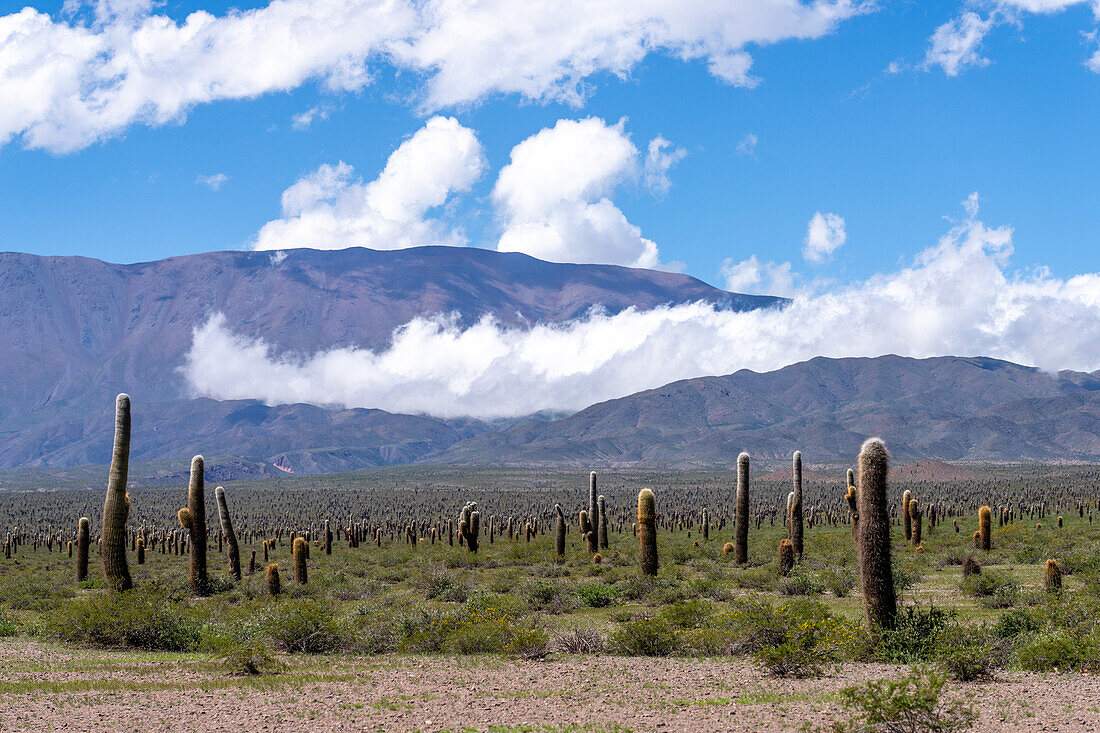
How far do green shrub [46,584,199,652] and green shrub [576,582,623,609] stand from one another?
10178mm

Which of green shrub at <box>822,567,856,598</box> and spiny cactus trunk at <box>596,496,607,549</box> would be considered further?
spiny cactus trunk at <box>596,496,607,549</box>

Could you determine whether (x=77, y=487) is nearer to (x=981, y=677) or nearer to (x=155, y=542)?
(x=155, y=542)

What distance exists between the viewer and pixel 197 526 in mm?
26531

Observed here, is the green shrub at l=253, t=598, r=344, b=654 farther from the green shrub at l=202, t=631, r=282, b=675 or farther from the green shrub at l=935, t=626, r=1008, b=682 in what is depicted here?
the green shrub at l=935, t=626, r=1008, b=682

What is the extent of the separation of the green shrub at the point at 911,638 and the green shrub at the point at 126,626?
13237 millimetres

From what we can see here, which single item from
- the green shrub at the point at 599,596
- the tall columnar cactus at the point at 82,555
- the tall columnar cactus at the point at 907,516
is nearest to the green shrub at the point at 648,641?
the green shrub at the point at 599,596

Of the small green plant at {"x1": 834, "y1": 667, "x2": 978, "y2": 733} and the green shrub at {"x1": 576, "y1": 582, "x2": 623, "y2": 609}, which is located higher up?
the small green plant at {"x1": 834, "y1": 667, "x2": 978, "y2": 733}

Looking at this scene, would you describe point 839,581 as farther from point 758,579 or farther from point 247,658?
point 247,658

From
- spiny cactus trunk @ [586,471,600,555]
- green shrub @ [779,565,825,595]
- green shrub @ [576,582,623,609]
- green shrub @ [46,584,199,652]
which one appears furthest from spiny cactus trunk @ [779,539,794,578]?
green shrub @ [46,584,199,652]

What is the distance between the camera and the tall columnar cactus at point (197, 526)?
2659cm

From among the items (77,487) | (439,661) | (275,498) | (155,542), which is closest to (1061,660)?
(439,661)

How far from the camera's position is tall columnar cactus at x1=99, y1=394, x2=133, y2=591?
22.3 m

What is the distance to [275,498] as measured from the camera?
423 ft

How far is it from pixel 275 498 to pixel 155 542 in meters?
70.2
